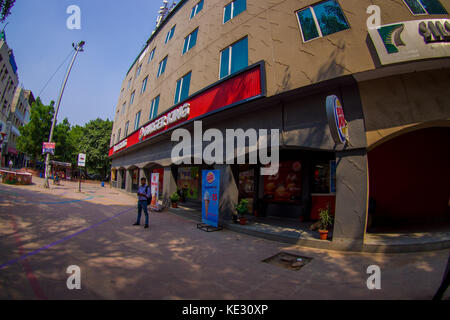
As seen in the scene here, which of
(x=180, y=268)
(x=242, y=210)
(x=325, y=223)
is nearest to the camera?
(x=180, y=268)

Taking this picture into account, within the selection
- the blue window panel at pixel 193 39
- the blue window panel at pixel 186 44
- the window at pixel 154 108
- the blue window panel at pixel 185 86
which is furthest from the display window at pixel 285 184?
the window at pixel 154 108

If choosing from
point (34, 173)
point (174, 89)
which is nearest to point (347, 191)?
point (174, 89)

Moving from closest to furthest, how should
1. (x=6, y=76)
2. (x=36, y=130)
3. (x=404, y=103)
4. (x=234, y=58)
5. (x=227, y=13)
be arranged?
(x=404, y=103), (x=234, y=58), (x=227, y=13), (x=6, y=76), (x=36, y=130)

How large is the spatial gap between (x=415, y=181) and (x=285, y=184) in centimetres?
559

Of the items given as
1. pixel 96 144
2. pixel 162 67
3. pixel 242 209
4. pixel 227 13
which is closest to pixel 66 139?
→ pixel 96 144

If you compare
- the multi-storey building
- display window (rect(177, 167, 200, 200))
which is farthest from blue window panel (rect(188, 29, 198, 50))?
the multi-storey building

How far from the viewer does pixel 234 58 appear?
381 inches

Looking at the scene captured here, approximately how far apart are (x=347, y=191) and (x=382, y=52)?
4.09m

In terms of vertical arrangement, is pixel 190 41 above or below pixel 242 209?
above

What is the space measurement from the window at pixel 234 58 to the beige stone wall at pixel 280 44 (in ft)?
0.97

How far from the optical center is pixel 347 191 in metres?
6.06

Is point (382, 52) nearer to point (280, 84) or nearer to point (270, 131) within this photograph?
point (280, 84)

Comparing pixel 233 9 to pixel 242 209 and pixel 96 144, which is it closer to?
pixel 242 209

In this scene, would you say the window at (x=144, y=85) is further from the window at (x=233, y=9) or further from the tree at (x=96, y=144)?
the tree at (x=96, y=144)
